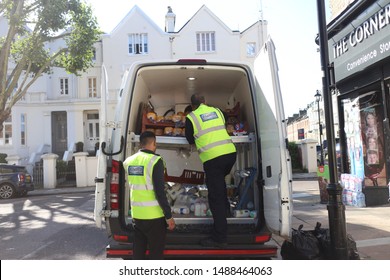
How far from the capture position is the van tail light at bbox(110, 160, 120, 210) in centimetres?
379

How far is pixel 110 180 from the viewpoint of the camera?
12.6ft

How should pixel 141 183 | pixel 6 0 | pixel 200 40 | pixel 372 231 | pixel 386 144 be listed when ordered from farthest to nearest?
pixel 200 40 < pixel 6 0 < pixel 386 144 < pixel 372 231 < pixel 141 183

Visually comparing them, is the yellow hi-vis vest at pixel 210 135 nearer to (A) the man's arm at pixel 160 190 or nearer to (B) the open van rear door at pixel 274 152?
(B) the open van rear door at pixel 274 152

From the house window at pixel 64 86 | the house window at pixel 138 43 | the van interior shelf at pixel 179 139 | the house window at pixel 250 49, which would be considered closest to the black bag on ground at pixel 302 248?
the van interior shelf at pixel 179 139

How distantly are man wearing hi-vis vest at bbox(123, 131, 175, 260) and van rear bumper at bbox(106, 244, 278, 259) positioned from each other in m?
0.17


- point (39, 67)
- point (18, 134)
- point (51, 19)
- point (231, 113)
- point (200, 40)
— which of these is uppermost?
point (200, 40)

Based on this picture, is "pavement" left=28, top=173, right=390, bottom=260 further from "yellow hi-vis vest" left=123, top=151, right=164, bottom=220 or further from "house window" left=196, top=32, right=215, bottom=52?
"house window" left=196, top=32, right=215, bottom=52

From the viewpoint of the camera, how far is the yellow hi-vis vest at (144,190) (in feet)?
11.4

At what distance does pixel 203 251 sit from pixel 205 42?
85.4 ft

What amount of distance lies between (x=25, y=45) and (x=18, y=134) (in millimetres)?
10235

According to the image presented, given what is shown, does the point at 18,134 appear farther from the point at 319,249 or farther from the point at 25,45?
the point at 319,249

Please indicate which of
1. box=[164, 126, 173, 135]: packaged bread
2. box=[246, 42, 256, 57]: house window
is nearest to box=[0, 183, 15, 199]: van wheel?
box=[164, 126, 173, 135]: packaged bread

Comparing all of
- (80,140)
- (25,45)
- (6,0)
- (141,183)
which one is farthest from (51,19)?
(141,183)

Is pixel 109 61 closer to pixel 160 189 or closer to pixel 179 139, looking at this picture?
pixel 179 139
